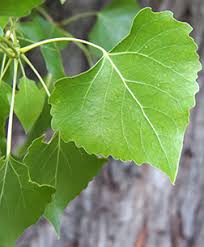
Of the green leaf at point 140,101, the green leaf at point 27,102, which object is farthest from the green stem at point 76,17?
the green leaf at point 140,101

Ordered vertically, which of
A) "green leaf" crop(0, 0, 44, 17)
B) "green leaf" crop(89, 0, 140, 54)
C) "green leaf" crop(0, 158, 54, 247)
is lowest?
"green leaf" crop(0, 158, 54, 247)

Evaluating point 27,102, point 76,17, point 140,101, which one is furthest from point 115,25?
point 140,101

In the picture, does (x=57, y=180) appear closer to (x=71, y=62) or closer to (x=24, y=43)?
(x=24, y=43)

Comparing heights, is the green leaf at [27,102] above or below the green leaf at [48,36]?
below

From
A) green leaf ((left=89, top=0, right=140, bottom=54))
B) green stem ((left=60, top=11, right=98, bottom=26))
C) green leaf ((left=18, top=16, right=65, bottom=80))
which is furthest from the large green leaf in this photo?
green stem ((left=60, top=11, right=98, bottom=26))

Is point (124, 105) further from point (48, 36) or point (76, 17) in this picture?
point (76, 17)

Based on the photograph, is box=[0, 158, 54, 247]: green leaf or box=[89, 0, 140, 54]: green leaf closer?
box=[0, 158, 54, 247]: green leaf

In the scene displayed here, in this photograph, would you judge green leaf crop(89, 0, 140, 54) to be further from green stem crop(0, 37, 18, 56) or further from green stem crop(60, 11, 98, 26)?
green stem crop(0, 37, 18, 56)

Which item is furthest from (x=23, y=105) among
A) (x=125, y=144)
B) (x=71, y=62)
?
(x=71, y=62)

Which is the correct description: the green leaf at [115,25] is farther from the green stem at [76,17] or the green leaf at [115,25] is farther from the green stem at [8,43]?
the green stem at [8,43]
